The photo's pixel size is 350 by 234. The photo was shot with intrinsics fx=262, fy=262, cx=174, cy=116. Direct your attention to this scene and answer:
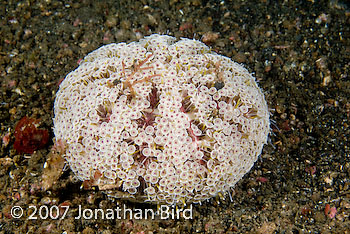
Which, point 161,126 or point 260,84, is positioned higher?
point 260,84

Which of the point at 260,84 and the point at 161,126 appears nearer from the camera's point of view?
the point at 161,126

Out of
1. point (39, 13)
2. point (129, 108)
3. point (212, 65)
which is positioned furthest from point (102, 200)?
point (39, 13)

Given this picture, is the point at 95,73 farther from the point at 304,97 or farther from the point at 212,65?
the point at 304,97

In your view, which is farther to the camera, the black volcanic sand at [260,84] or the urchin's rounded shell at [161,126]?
the black volcanic sand at [260,84]

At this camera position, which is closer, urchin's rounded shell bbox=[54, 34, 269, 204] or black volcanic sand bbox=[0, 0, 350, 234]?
urchin's rounded shell bbox=[54, 34, 269, 204]
